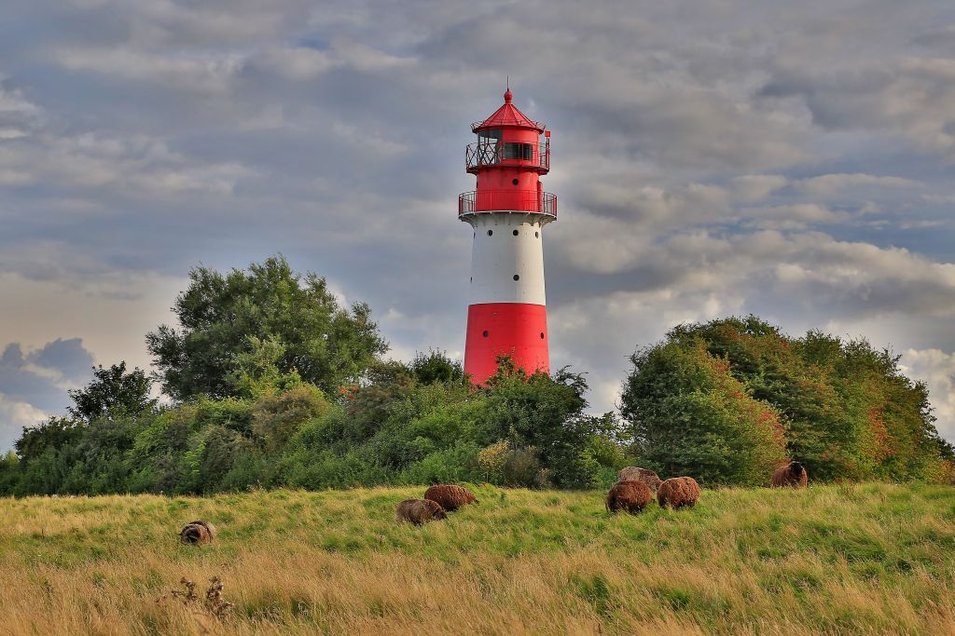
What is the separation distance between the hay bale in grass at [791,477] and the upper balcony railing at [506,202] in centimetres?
2120

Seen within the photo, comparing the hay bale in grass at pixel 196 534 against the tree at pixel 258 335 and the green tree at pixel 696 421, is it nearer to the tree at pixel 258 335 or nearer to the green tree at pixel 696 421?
the green tree at pixel 696 421

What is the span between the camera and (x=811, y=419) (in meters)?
37.4

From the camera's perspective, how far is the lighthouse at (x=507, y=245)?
44406mm

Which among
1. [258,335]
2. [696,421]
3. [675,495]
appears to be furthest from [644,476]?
[258,335]

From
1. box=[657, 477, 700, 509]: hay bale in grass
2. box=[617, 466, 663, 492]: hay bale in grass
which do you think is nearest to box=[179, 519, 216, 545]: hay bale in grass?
box=[617, 466, 663, 492]: hay bale in grass

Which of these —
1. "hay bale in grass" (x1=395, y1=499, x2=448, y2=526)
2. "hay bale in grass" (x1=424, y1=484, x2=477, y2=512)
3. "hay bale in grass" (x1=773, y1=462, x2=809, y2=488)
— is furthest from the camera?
"hay bale in grass" (x1=773, y1=462, x2=809, y2=488)

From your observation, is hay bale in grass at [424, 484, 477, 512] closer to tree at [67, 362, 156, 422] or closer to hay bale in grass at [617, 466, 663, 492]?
hay bale in grass at [617, 466, 663, 492]

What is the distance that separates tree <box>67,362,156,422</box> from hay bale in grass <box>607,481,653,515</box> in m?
37.8

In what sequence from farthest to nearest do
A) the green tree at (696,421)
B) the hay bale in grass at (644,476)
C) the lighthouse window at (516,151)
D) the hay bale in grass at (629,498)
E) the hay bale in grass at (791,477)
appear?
1. the lighthouse window at (516,151)
2. the green tree at (696,421)
3. the hay bale in grass at (791,477)
4. the hay bale in grass at (644,476)
5. the hay bale in grass at (629,498)

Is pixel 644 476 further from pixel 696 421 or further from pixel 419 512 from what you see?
pixel 696 421

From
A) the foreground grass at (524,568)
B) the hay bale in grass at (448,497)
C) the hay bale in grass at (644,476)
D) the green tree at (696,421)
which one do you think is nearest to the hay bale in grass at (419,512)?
the foreground grass at (524,568)

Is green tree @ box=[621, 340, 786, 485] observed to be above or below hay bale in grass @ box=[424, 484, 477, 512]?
above

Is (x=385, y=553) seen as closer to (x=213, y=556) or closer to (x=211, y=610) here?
(x=213, y=556)

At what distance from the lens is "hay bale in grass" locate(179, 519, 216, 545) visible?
71.6 ft
